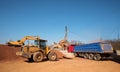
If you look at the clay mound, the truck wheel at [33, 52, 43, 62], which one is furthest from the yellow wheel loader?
the clay mound

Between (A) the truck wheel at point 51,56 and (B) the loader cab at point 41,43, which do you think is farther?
(A) the truck wheel at point 51,56

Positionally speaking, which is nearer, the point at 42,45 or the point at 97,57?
the point at 42,45

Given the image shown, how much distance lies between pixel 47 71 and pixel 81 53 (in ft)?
56.4

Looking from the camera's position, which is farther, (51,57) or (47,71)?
(51,57)

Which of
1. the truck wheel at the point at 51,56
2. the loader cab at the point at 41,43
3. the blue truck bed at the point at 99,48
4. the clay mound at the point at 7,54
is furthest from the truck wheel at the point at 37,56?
the blue truck bed at the point at 99,48

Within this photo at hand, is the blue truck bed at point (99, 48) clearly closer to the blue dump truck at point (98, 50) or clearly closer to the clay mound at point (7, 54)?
the blue dump truck at point (98, 50)

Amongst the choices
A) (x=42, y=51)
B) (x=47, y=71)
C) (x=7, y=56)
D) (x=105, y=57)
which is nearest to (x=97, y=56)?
(x=105, y=57)

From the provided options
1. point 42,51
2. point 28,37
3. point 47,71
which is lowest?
point 47,71

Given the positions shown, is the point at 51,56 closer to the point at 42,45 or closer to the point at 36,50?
the point at 42,45

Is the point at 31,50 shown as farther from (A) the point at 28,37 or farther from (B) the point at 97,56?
(B) the point at 97,56

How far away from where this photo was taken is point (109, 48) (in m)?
20.7

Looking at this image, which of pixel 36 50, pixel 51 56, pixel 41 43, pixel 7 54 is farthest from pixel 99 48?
pixel 7 54

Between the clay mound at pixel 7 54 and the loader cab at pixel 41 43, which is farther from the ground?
the loader cab at pixel 41 43

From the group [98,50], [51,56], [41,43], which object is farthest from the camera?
[98,50]
